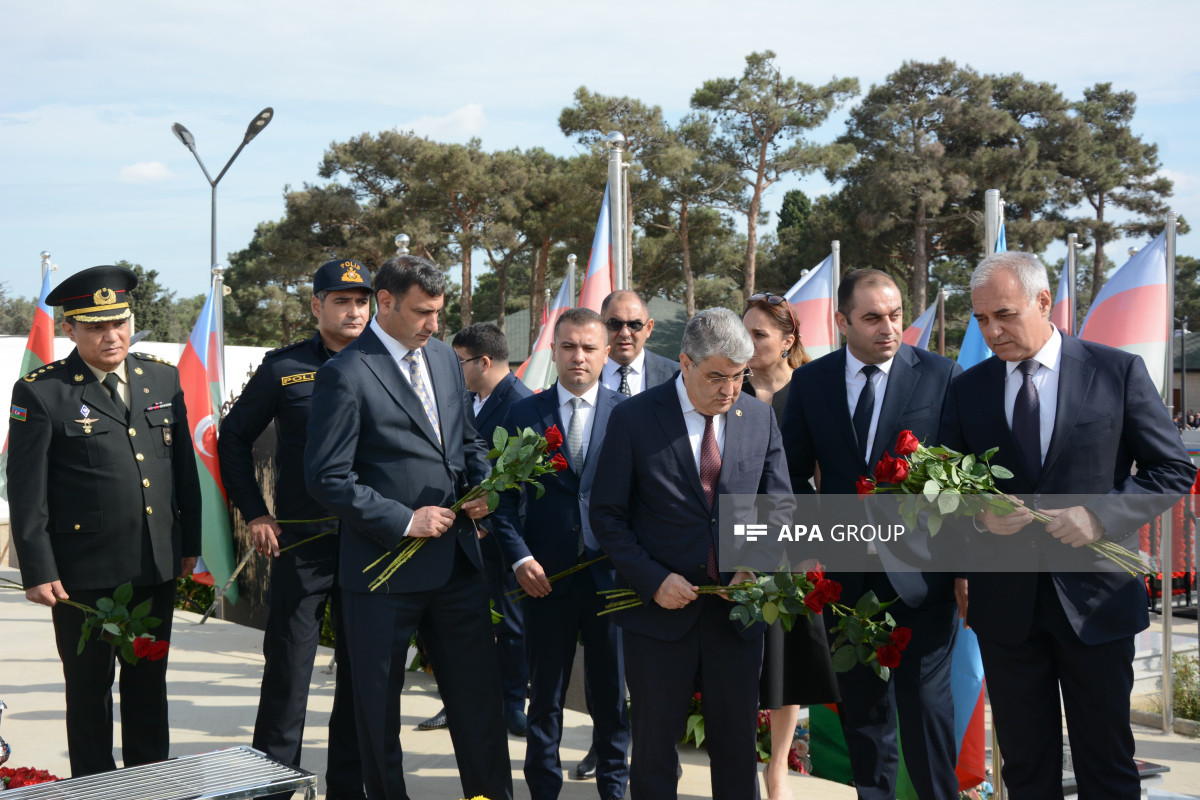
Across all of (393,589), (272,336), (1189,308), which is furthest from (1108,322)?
(1189,308)

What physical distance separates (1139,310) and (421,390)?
5.85 meters

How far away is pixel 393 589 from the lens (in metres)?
3.54

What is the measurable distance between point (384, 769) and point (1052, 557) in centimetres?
226

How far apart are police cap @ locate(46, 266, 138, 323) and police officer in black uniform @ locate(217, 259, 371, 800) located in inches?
23.9

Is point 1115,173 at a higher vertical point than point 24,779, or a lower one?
higher

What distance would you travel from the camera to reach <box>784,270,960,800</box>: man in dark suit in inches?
139

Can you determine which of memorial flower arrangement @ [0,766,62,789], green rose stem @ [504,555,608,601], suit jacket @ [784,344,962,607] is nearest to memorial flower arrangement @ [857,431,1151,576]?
suit jacket @ [784,344,962,607]

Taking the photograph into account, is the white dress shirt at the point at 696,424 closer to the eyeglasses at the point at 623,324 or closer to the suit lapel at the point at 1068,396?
the suit lapel at the point at 1068,396

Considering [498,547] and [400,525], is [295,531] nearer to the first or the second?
[400,525]

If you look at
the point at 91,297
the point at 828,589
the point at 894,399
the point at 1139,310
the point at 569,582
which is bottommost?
the point at 569,582

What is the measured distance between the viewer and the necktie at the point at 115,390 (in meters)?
4.09

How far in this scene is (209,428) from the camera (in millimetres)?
7172

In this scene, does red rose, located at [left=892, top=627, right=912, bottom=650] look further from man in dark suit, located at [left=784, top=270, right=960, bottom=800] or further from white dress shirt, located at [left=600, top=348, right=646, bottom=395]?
white dress shirt, located at [left=600, top=348, right=646, bottom=395]

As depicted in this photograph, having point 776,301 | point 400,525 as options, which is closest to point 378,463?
point 400,525
